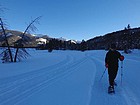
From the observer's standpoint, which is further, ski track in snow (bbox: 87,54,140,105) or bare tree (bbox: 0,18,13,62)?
bare tree (bbox: 0,18,13,62)

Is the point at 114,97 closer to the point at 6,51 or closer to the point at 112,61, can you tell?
the point at 112,61

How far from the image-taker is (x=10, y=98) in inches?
243

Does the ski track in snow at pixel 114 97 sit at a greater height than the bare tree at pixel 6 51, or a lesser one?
lesser

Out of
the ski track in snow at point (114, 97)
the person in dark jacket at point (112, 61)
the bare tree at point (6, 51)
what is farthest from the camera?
the bare tree at point (6, 51)

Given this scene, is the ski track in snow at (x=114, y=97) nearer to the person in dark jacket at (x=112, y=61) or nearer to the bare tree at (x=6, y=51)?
the person in dark jacket at (x=112, y=61)

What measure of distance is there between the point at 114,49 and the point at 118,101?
100 inches

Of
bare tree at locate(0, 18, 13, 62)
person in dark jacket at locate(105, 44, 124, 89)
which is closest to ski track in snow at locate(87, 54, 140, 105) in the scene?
person in dark jacket at locate(105, 44, 124, 89)

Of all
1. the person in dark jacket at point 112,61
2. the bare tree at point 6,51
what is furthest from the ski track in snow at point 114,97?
the bare tree at point 6,51

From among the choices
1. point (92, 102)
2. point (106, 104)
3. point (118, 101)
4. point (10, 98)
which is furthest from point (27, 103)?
point (118, 101)

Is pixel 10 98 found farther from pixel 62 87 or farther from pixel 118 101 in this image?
pixel 118 101

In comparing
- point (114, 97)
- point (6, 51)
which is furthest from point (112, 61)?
point (6, 51)

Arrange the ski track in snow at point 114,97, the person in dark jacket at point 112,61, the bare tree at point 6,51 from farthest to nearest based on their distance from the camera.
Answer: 1. the bare tree at point 6,51
2. the person in dark jacket at point 112,61
3. the ski track in snow at point 114,97

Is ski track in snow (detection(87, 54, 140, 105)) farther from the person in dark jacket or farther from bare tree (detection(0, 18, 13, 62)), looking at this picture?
bare tree (detection(0, 18, 13, 62))

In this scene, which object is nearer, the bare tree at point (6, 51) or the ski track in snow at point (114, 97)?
the ski track in snow at point (114, 97)
